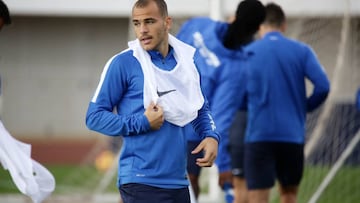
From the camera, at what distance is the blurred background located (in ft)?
41.9

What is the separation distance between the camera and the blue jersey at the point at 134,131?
6028 mm

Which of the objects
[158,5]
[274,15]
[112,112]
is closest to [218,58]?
[274,15]

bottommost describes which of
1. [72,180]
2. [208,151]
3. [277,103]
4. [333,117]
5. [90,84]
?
[90,84]

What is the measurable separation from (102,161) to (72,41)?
353 inches

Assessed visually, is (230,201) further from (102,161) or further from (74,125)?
(74,125)

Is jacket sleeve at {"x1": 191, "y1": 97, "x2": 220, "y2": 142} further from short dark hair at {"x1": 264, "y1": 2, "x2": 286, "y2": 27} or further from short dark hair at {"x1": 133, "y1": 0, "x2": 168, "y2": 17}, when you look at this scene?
short dark hair at {"x1": 264, "y1": 2, "x2": 286, "y2": 27}

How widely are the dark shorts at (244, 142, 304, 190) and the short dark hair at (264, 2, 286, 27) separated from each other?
1.06 m

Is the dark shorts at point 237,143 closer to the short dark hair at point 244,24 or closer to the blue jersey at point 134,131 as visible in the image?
the short dark hair at point 244,24

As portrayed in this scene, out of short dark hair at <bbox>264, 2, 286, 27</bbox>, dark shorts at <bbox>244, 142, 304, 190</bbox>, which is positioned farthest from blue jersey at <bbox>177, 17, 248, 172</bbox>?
dark shorts at <bbox>244, 142, 304, 190</bbox>

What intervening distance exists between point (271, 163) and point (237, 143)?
83cm

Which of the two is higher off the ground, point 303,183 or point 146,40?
point 146,40

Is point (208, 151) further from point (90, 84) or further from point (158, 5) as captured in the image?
point (90, 84)

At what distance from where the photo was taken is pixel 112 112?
19.9 feet

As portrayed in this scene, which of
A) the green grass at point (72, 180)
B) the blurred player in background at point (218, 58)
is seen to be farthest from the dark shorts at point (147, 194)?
the green grass at point (72, 180)
